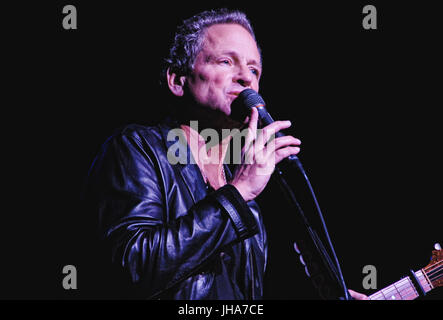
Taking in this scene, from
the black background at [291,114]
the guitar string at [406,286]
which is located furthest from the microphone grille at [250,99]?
the guitar string at [406,286]

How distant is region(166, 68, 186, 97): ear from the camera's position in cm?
184

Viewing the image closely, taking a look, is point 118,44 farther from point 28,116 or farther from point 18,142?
point 18,142

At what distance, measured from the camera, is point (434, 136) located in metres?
2.59

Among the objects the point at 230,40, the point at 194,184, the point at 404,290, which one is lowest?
the point at 404,290

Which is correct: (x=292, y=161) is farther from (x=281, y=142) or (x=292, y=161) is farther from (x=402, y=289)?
(x=402, y=289)

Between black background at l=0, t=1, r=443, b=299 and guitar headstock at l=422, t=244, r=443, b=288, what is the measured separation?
122 mm

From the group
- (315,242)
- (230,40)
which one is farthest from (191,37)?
(315,242)

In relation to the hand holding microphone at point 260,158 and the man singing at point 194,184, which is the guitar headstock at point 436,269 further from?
the hand holding microphone at point 260,158

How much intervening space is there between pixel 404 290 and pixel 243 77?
4.38ft

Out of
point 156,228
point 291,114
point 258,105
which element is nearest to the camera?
point 156,228

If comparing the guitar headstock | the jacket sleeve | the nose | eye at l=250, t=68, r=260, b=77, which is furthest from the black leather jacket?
the guitar headstock

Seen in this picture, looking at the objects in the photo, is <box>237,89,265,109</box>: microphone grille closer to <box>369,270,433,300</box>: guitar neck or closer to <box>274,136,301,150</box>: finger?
<box>274,136,301,150</box>: finger

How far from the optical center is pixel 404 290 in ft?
6.20

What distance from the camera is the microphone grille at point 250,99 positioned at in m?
1.45
